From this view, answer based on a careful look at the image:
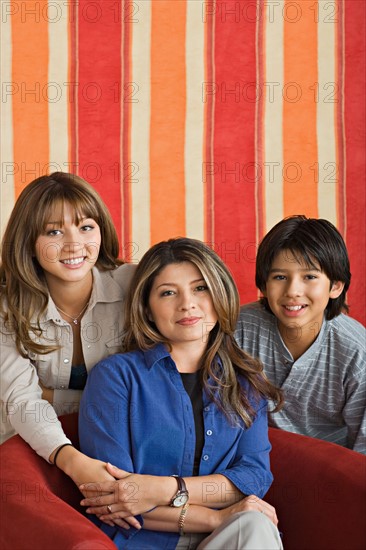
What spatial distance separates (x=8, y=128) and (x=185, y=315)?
125 centimetres

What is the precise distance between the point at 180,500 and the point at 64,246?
645mm

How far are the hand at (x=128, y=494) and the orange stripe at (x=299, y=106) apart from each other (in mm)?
1437

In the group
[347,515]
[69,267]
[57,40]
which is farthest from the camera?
[57,40]

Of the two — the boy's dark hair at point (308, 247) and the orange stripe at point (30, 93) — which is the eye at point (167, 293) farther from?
the orange stripe at point (30, 93)

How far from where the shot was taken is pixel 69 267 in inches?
75.1

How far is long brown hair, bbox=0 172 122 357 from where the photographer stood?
1.91m

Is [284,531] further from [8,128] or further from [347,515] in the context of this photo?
[8,128]

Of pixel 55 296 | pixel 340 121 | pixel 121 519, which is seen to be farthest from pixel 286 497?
pixel 340 121

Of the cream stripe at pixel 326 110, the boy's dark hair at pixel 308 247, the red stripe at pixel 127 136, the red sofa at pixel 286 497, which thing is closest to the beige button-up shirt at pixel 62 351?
the red sofa at pixel 286 497

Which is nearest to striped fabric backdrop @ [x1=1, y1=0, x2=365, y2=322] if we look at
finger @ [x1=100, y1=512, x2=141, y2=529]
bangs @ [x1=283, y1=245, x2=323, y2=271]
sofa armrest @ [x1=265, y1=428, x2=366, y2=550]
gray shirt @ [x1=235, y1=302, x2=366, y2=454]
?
gray shirt @ [x1=235, y1=302, x2=366, y2=454]

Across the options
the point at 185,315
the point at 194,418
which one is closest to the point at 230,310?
the point at 185,315

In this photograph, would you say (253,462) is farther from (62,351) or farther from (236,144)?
(236,144)

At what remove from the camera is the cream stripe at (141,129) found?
108 inches

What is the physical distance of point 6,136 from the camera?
2709 millimetres
